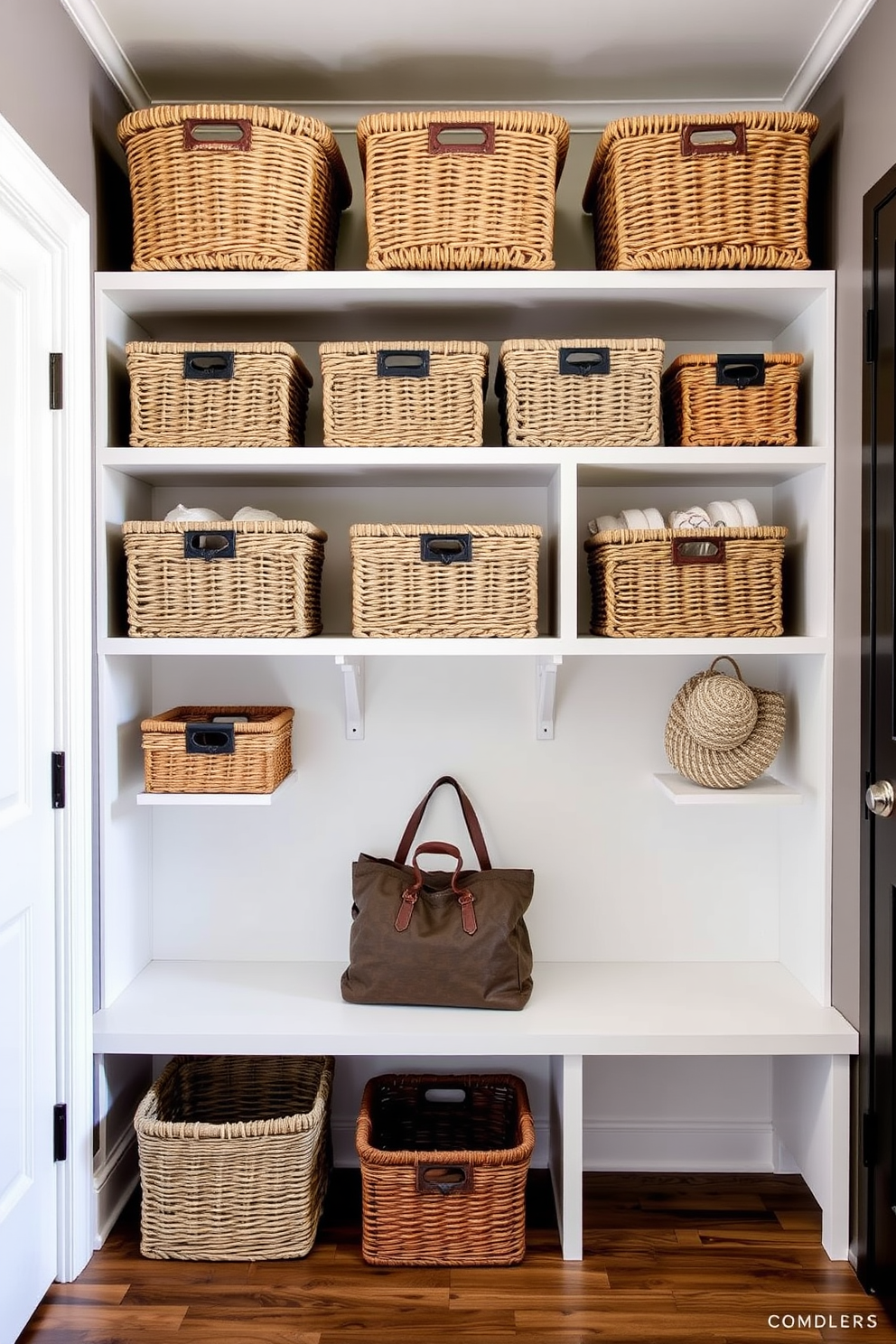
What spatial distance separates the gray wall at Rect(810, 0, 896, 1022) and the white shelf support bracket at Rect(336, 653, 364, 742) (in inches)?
40.5

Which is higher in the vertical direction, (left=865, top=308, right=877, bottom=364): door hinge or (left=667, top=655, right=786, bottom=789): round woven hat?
(left=865, top=308, right=877, bottom=364): door hinge

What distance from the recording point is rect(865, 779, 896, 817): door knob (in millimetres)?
1825

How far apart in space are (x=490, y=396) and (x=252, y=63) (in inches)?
34.4

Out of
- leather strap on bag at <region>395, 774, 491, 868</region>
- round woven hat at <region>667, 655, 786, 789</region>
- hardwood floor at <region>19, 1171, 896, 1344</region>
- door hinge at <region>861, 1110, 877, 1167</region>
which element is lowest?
hardwood floor at <region>19, 1171, 896, 1344</region>

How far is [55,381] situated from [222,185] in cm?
52

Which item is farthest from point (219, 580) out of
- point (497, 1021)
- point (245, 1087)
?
point (245, 1087)

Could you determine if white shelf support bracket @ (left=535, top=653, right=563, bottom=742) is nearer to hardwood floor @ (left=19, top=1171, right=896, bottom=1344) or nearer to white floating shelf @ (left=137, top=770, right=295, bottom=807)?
white floating shelf @ (left=137, top=770, right=295, bottom=807)

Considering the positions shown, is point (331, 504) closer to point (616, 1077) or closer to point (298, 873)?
point (298, 873)

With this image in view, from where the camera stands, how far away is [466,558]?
2.04 metres

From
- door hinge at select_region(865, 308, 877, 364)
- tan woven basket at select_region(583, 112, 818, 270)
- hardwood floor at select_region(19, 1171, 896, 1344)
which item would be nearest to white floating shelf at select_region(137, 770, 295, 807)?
hardwood floor at select_region(19, 1171, 896, 1344)

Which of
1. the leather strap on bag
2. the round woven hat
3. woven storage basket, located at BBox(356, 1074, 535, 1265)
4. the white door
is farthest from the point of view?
the leather strap on bag

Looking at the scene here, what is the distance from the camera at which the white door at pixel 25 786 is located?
1.76 meters

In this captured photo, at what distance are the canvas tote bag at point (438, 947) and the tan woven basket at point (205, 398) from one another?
38.5 inches

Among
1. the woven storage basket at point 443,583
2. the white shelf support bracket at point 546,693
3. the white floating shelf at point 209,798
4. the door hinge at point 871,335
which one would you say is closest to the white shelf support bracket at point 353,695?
the woven storage basket at point 443,583
